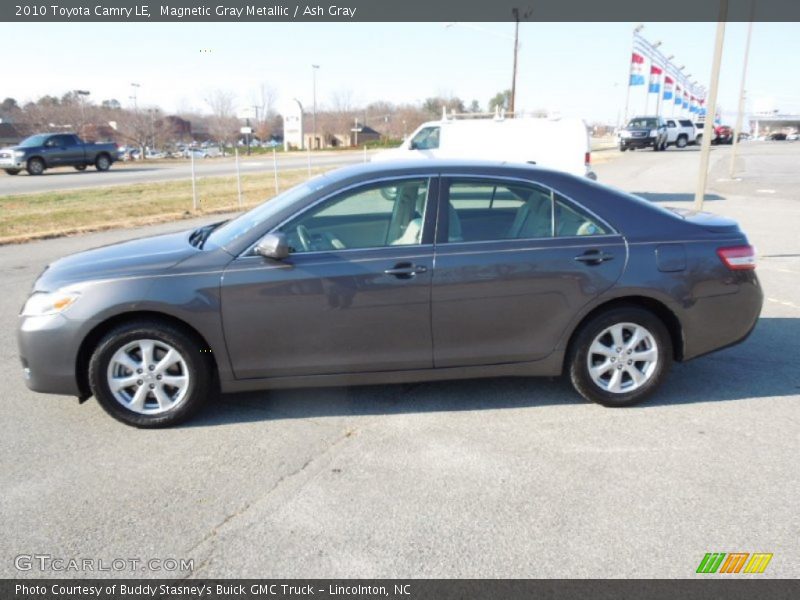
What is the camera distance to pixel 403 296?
413 centimetres

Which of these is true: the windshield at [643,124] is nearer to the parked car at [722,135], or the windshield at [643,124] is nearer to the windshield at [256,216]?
the parked car at [722,135]

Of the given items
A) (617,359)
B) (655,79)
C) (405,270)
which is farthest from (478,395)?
(655,79)

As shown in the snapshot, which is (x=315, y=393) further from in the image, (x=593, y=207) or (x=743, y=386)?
(x=743, y=386)

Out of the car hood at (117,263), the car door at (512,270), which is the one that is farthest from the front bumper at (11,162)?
the car door at (512,270)

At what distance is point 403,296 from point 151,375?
5.41 feet

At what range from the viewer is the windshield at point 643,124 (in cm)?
4594

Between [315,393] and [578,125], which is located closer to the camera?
[315,393]

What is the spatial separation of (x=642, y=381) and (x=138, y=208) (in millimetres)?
14934

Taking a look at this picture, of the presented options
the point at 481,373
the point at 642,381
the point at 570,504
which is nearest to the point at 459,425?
the point at 481,373

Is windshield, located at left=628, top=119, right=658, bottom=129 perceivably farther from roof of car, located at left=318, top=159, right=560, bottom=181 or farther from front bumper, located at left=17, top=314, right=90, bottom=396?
front bumper, located at left=17, top=314, right=90, bottom=396

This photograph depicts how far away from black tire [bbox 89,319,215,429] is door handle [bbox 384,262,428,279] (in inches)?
51.2

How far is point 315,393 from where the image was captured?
477 centimetres

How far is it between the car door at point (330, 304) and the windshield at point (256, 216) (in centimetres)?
22

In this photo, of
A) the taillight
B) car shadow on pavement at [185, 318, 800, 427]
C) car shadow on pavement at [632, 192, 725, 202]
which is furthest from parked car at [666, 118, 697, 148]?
Answer: the taillight
